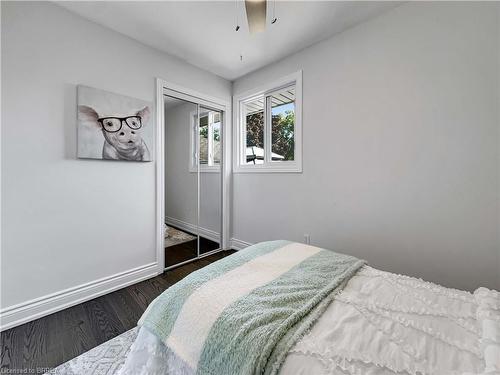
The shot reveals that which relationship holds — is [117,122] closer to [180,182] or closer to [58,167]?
[58,167]

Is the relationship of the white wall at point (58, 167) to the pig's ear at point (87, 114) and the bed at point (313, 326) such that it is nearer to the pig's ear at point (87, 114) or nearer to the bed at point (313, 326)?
the pig's ear at point (87, 114)

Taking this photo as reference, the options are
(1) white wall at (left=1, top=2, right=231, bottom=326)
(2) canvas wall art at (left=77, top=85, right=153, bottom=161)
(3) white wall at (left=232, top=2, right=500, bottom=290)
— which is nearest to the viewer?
(3) white wall at (left=232, top=2, right=500, bottom=290)

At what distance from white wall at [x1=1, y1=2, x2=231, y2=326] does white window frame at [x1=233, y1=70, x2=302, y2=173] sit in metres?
1.24

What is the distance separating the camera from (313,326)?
0.80 metres

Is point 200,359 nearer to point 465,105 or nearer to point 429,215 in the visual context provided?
point 429,215

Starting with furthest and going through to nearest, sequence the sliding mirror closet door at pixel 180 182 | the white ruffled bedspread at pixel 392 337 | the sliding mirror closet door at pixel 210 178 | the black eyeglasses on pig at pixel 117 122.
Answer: the sliding mirror closet door at pixel 210 178, the sliding mirror closet door at pixel 180 182, the black eyeglasses on pig at pixel 117 122, the white ruffled bedspread at pixel 392 337

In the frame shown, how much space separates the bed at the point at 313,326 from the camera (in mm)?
670

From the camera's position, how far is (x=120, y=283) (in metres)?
2.14

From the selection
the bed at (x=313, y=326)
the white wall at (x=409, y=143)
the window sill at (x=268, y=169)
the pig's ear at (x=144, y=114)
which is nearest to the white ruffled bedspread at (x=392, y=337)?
the bed at (x=313, y=326)

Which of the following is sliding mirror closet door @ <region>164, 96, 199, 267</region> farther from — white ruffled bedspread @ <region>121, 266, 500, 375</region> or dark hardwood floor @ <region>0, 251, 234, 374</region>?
white ruffled bedspread @ <region>121, 266, 500, 375</region>

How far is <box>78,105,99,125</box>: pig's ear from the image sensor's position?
1834 mm

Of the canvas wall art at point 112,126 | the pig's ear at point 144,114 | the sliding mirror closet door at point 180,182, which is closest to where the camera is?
the canvas wall art at point 112,126

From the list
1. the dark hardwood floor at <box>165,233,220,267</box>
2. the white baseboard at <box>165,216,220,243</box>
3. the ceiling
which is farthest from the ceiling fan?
the dark hardwood floor at <box>165,233,220,267</box>

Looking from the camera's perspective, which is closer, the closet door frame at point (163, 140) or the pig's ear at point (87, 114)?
the pig's ear at point (87, 114)
